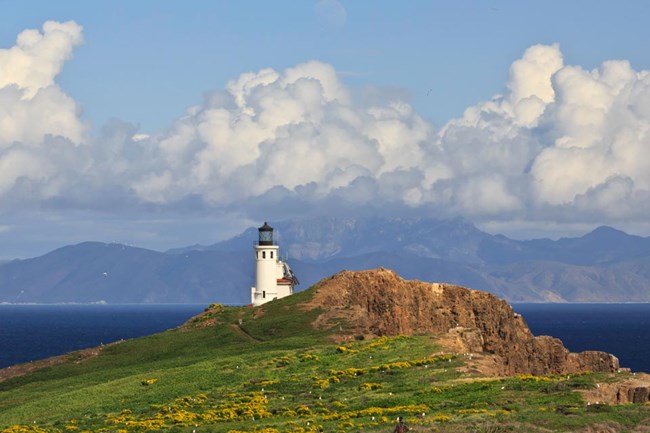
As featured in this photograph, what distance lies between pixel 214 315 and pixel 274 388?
46759 mm

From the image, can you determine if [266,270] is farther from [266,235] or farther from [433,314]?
[433,314]

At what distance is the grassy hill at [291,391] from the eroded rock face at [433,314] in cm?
449

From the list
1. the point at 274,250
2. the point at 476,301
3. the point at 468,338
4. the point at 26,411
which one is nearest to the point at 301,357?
Answer: the point at 468,338

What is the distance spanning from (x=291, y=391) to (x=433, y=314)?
124 feet

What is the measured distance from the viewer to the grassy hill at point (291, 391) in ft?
210

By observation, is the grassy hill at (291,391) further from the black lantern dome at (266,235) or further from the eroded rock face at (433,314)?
the black lantern dome at (266,235)

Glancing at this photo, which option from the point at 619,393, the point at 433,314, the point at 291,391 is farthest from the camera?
the point at 433,314

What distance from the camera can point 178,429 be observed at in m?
68.4

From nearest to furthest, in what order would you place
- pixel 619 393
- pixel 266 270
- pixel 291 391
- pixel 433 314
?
pixel 619 393 < pixel 291 391 < pixel 433 314 < pixel 266 270

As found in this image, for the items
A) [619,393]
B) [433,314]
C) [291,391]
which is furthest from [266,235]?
[619,393]

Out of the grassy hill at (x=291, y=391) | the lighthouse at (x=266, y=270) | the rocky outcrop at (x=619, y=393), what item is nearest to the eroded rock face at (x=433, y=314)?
the grassy hill at (x=291, y=391)

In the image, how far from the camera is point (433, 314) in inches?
4542

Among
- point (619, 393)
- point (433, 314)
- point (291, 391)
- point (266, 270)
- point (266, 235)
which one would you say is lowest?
point (619, 393)

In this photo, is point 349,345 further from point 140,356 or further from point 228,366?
point 140,356
